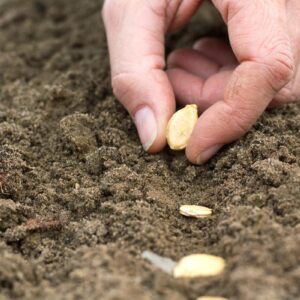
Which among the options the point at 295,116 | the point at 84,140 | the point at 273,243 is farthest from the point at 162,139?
the point at 273,243

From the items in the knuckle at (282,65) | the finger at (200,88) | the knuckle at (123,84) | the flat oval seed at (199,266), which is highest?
the knuckle at (282,65)

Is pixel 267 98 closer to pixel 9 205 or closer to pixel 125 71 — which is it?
pixel 125 71

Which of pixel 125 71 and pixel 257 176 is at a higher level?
pixel 125 71

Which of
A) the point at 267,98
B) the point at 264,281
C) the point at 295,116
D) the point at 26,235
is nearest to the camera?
the point at 264,281

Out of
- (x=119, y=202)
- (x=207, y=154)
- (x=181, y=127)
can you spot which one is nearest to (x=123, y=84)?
(x=181, y=127)

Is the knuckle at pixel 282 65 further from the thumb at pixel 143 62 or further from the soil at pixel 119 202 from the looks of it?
the thumb at pixel 143 62

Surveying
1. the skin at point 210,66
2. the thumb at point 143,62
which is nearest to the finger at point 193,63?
the skin at point 210,66

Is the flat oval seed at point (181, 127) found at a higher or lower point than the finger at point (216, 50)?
higher
